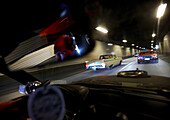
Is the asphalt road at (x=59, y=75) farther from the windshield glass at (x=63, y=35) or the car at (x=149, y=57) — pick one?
the car at (x=149, y=57)

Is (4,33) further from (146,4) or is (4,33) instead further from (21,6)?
(146,4)

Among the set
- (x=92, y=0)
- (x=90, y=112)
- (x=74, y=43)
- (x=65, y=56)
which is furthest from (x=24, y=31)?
(x=90, y=112)

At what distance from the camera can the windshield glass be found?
693cm

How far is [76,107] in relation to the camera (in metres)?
1.55

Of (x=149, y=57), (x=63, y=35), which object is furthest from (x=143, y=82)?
(x=149, y=57)

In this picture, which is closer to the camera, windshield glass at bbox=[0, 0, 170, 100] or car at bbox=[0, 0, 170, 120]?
car at bbox=[0, 0, 170, 120]

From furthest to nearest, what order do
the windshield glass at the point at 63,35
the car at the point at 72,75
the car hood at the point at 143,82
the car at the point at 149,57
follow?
the car at the point at 149,57, the windshield glass at the point at 63,35, the car hood at the point at 143,82, the car at the point at 72,75

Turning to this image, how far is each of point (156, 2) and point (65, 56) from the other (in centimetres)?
1125

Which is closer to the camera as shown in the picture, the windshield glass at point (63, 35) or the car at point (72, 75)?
the car at point (72, 75)

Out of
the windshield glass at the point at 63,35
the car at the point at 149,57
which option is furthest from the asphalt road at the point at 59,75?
the car at the point at 149,57

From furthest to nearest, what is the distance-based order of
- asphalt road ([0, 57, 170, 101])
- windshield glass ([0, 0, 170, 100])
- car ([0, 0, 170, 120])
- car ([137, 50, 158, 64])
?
Answer: car ([137, 50, 158, 64]) < windshield glass ([0, 0, 170, 100]) < asphalt road ([0, 57, 170, 101]) < car ([0, 0, 170, 120])

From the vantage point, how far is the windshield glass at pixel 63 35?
6930mm

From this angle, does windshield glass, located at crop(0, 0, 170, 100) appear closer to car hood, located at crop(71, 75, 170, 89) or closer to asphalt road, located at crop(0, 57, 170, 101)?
asphalt road, located at crop(0, 57, 170, 101)

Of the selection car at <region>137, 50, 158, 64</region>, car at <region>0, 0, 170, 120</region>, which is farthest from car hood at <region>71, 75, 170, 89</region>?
car at <region>137, 50, 158, 64</region>
